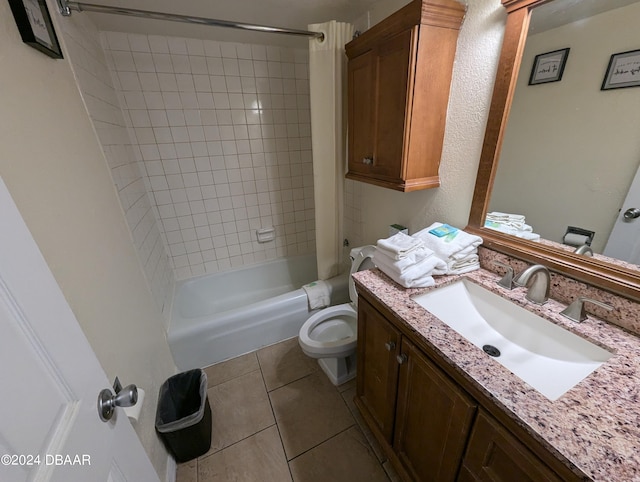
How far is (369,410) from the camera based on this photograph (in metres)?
1.28

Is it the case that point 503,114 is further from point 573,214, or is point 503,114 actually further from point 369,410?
point 369,410

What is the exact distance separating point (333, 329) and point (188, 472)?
3.32 feet

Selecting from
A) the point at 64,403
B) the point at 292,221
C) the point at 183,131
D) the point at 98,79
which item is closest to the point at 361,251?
the point at 292,221

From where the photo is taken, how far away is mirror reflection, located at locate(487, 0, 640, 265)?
0.73 meters

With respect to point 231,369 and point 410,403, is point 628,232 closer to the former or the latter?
point 410,403

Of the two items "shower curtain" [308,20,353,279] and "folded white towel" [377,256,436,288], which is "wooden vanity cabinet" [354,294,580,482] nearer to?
"folded white towel" [377,256,436,288]

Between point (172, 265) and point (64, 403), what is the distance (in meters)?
1.96

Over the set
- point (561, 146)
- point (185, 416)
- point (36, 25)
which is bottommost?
point (185, 416)

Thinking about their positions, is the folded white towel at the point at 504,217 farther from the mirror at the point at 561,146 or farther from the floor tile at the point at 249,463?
the floor tile at the point at 249,463

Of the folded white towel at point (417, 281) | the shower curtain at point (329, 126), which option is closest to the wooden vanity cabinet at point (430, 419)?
the folded white towel at point (417, 281)

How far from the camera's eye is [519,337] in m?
0.90

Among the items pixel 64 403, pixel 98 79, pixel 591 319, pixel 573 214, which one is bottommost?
pixel 591 319

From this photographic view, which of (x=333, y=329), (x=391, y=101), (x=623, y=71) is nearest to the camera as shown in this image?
(x=623, y=71)

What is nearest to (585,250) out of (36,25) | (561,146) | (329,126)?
(561,146)
